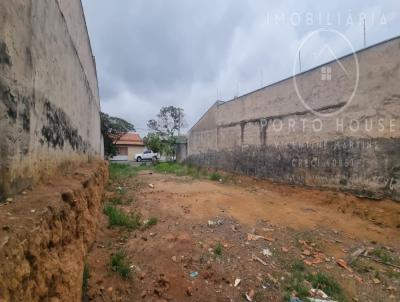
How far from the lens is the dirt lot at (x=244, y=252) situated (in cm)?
271

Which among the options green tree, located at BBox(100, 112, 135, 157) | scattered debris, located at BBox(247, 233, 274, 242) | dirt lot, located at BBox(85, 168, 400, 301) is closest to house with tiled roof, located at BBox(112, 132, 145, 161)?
green tree, located at BBox(100, 112, 135, 157)

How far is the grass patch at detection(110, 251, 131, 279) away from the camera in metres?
2.73

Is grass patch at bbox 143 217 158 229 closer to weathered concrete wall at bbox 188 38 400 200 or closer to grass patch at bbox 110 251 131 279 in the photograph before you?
grass patch at bbox 110 251 131 279

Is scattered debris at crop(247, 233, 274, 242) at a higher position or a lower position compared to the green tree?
lower

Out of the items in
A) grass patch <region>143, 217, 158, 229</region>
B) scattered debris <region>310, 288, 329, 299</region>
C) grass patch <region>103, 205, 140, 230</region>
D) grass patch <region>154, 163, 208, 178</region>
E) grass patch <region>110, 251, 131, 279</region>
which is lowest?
scattered debris <region>310, 288, 329, 299</region>

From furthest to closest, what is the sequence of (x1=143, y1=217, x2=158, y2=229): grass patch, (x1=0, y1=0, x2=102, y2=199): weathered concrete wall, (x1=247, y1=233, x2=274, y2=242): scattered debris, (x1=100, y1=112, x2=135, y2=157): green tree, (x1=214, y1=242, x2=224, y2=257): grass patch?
(x1=100, y1=112, x2=135, y2=157): green tree
(x1=143, y1=217, x2=158, y2=229): grass patch
(x1=247, y1=233, x2=274, y2=242): scattered debris
(x1=214, y1=242, x2=224, y2=257): grass patch
(x1=0, y1=0, x2=102, y2=199): weathered concrete wall

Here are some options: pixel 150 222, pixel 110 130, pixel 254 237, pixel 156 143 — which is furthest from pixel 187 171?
pixel 110 130

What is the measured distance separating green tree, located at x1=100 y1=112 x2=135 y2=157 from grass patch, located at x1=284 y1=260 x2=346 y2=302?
15388mm

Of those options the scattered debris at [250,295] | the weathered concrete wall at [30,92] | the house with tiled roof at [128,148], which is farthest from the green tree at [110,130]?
the scattered debris at [250,295]

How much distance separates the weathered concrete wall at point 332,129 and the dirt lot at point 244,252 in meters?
0.69

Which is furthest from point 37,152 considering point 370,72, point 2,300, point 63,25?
point 370,72

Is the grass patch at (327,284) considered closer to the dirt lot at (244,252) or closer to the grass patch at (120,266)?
the dirt lot at (244,252)

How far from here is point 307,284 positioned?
114 inches

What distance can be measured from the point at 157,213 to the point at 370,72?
5446 millimetres
